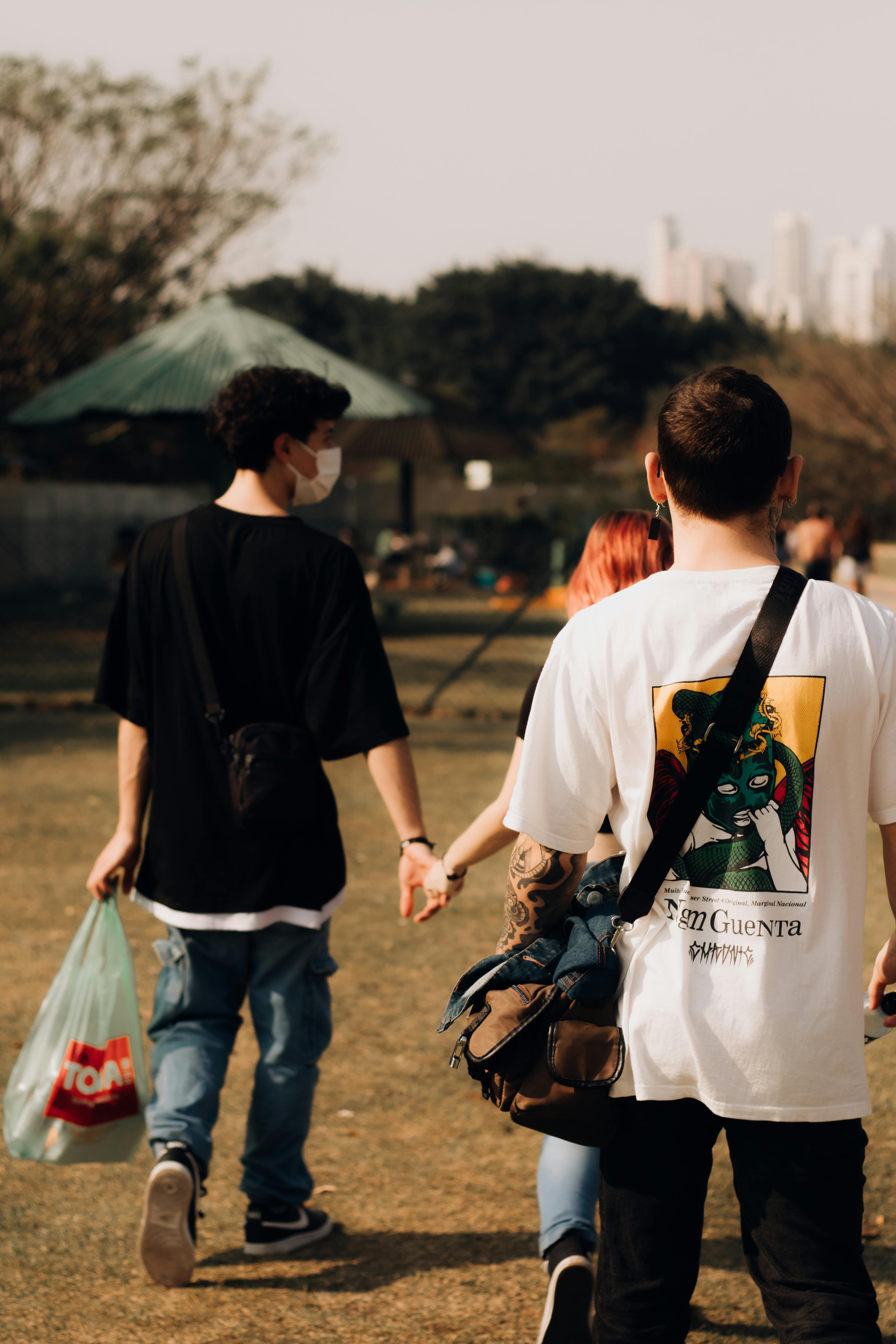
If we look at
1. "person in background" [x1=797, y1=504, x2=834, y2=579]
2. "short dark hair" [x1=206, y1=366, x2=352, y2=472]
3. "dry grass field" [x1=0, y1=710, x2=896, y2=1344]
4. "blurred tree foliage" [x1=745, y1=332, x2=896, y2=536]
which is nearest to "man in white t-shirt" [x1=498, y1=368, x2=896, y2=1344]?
"dry grass field" [x1=0, y1=710, x2=896, y2=1344]

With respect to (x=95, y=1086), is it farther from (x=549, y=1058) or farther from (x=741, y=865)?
(x=741, y=865)

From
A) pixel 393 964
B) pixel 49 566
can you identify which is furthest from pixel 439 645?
pixel 393 964

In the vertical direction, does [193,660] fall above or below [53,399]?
below

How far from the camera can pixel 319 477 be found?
117 inches

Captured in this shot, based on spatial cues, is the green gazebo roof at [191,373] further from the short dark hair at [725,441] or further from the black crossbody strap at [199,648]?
the short dark hair at [725,441]

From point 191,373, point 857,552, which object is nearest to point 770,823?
point 191,373

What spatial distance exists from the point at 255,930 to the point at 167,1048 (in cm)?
32

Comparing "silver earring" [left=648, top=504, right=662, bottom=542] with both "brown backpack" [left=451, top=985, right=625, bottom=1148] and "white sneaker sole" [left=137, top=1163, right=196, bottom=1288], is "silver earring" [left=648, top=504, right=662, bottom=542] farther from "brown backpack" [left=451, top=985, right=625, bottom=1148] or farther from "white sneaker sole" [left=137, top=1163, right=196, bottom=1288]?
"white sneaker sole" [left=137, top=1163, right=196, bottom=1288]

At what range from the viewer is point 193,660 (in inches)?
112

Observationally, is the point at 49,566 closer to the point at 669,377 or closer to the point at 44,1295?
the point at 44,1295

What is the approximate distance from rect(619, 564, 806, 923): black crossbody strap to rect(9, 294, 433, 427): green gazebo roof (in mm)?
10216

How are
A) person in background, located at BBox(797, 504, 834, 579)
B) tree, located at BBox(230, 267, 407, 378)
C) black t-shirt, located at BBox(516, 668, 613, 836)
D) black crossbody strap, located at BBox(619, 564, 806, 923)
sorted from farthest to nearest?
tree, located at BBox(230, 267, 407, 378), person in background, located at BBox(797, 504, 834, 579), black t-shirt, located at BBox(516, 668, 613, 836), black crossbody strap, located at BBox(619, 564, 806, 923)

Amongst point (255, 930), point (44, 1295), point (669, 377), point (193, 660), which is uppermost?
point (669, 377)

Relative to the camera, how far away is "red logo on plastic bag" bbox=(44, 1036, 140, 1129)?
2.85 metres
